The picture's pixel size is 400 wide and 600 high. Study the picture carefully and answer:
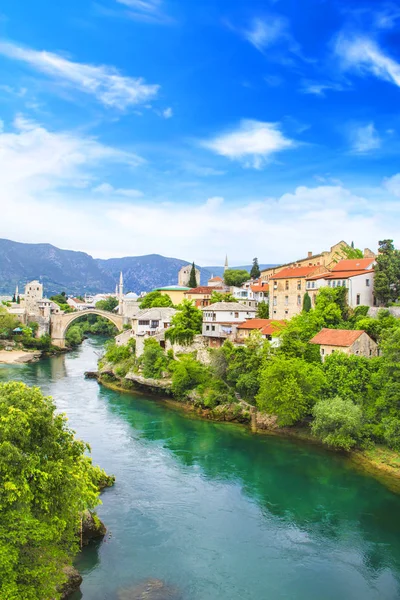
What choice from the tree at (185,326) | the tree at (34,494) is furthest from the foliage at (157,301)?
the tree at (34,494)

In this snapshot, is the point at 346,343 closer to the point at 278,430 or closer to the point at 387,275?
the point at 278,430

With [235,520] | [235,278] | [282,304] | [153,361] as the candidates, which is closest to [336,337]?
[282,304]

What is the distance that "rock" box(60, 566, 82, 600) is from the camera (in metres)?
14.9

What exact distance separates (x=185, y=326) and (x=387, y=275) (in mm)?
18356

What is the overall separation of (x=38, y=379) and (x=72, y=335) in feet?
116

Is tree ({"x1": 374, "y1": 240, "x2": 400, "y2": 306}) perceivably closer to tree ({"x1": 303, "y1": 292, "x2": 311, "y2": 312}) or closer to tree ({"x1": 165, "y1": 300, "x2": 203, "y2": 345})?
tree ({"x1": 303, "y1": 292, "x2": 311, "y2": 312})

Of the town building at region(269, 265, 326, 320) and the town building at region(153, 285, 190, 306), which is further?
the town building at region(153, 285, 190, 306)

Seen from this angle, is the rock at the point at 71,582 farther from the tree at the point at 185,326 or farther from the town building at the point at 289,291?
the town building at the point at 289,291

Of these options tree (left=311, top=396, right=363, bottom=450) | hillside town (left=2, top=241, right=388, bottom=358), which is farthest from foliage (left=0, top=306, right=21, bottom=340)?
tree (left=311, top=396, right=363, bottom=450)

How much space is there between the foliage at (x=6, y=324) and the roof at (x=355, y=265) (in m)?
53.4

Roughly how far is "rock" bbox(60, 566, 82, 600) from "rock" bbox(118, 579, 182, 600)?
4.77 feet

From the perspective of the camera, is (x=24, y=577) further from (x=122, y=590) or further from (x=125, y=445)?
(x=125, y=445)

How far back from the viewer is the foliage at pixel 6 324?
74562 mm

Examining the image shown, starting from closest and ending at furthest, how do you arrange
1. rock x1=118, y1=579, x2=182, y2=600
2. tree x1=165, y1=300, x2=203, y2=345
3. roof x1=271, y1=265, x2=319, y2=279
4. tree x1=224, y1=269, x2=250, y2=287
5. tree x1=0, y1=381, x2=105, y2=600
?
1. tree x1=0, y1=381, x2=105, y2=600
2. rock x1=118, y1=579, x2=182, y2=600
3. roof x1=271, y1=265, x2=319, y2=279
4. tree x1=165, y1=300, x2=203, y2=345
5. tree x1=224, y1=269, x2=250, y2=287
